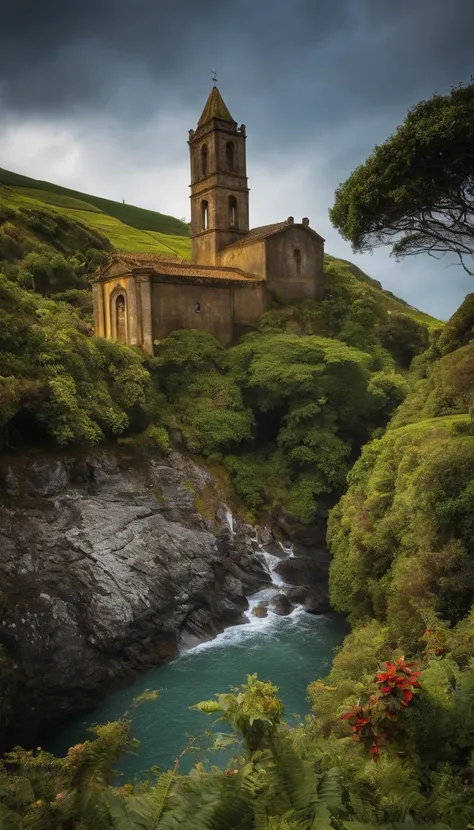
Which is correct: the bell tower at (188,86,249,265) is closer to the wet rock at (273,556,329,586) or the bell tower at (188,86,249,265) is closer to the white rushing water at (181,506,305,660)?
the white rushing water at (181,506,305,660)

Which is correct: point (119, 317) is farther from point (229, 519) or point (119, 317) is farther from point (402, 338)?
point (402, 338)

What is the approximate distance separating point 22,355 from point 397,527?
1530 cm

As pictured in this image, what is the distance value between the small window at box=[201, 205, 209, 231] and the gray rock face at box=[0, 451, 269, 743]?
2052cm

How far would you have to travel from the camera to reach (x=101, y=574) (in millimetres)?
20344

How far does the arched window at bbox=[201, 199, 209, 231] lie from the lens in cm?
4022

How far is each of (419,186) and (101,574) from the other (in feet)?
51.8

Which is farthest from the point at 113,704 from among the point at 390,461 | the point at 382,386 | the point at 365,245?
the point at 382,386

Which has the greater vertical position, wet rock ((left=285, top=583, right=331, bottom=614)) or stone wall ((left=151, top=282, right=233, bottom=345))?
stone wall ((left=151, top=282, right=233, bottom=345))

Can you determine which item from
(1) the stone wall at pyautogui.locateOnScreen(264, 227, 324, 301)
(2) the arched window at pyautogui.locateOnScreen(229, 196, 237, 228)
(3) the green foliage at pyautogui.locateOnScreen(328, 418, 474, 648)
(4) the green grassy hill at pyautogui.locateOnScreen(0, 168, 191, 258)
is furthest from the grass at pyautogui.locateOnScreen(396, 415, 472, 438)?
(4) the green grassy hill at pyautogui.locateOnScreen(0, 168, 191, 258)

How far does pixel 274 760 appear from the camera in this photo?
6.86 metres

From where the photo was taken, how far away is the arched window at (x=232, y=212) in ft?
130

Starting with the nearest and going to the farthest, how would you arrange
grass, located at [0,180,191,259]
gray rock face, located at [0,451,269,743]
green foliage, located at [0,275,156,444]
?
1. gray rock face, located at [0,451,269,743]
2. green foliage, located at [0,275,156,444]
3. grass, located at [0,180,191,259]

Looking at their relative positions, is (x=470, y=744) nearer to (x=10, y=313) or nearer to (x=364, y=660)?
(x=364, y=660)

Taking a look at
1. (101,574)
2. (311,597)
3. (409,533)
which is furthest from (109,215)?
(409,533)
